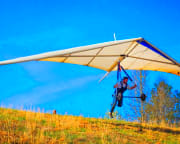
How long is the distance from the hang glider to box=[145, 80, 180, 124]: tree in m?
7.48

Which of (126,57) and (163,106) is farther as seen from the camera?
(163,106)

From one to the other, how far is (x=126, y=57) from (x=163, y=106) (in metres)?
9.93

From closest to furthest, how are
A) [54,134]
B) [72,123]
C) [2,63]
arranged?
1. [2,63]
2. [54,134]
3. [72,123]

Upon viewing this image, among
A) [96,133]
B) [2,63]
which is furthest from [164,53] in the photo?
[2,63]

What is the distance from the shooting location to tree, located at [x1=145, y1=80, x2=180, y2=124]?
20641 mm

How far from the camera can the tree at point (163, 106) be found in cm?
2064

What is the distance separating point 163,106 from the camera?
2080 centimetres

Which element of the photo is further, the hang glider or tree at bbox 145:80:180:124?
tree at bbox 145:80:180:124

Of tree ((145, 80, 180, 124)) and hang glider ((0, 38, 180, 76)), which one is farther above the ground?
hang glider ((0, 38, 180, 76))

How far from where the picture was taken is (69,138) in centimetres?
782

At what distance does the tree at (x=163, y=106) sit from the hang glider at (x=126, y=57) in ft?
24.5

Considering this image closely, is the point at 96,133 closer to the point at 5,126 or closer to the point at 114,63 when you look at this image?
the point at 5,126

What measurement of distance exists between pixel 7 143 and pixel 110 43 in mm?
5102

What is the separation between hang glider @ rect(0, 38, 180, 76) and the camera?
10.6 metres
